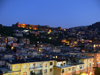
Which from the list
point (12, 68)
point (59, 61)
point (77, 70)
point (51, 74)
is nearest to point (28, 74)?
point (12, 68)

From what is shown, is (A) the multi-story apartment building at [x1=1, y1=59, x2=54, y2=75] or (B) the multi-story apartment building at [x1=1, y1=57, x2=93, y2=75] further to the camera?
(B) the multi-story apartment building at [x1=1, y1=57, x2=93, y2=75]

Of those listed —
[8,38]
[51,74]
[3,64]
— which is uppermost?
[8,38]

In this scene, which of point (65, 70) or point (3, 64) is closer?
point (65, 70)

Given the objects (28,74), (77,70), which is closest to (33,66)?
(28,74)

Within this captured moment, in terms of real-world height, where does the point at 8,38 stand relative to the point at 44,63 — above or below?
above

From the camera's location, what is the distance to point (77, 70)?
67.3 ft

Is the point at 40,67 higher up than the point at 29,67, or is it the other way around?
the point at 29,67

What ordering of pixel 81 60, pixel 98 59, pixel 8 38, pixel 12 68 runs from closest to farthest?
pixel 12 68
pixel 81 60
pixel 98 59
pixel 8 38

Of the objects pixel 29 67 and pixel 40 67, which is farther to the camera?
pixel 40 67

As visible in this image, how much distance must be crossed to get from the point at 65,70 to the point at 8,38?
49.9m

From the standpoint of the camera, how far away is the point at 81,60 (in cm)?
2270

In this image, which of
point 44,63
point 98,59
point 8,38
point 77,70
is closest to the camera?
point 44,63

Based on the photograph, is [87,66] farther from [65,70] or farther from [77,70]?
[65,70]

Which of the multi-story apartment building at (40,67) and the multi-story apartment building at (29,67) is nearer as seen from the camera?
the multi-story apartment building at (29,67)
